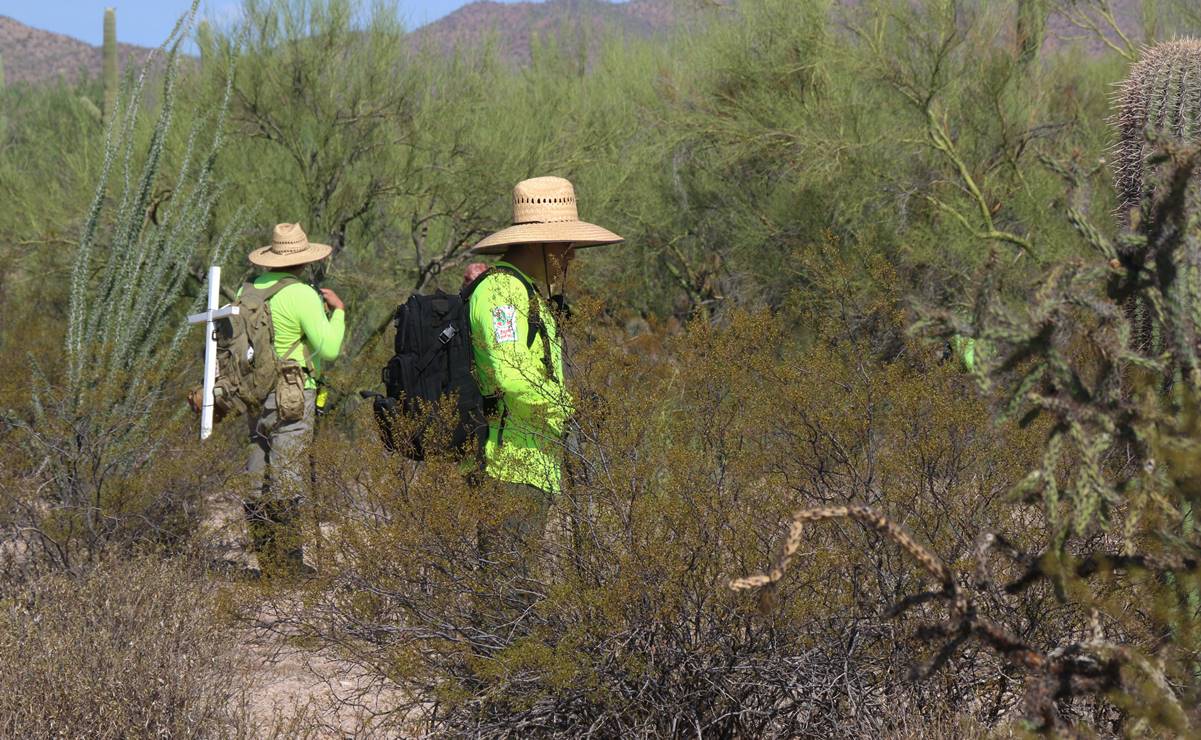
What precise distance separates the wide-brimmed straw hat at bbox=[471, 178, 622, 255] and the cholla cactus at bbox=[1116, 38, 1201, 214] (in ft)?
5.09

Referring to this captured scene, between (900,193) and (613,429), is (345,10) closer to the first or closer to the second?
(900,193)

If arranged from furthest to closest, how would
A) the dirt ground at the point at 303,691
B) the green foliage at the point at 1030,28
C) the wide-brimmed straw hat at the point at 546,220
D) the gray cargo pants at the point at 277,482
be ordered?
the green foliage at the point at 1030,28 → the gray cargo pants at the point at 277,482 → the wide-brimmed straw hat at the point at 546,220 → the dirt ground at the point at 303,691

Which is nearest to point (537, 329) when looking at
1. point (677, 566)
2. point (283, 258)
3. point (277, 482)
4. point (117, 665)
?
point (677, 566)

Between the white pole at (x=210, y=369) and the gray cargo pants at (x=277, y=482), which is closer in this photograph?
Result: the gray cargo pants at (x=277, y=482)

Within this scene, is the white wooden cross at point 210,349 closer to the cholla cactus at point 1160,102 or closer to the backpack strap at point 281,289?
the backpack strap at point 281,289

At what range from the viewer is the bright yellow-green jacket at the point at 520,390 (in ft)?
12.5

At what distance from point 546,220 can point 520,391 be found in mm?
701

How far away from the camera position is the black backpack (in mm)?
4023

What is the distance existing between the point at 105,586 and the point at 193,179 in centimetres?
499

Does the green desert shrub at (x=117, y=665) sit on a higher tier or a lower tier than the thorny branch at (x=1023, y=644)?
lower

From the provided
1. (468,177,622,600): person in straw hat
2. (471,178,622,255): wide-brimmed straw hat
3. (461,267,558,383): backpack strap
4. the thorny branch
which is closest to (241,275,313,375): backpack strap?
(471,178,622,255): wide-brimmed straw hat

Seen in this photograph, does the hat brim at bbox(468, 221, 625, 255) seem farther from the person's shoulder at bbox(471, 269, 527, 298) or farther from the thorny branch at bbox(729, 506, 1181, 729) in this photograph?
the thorny branch at bbox(729, 506, 1181, 729)

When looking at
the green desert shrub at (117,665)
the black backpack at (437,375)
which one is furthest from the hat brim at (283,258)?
the black backpack at (437,375)

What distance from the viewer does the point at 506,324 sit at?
3.88m
